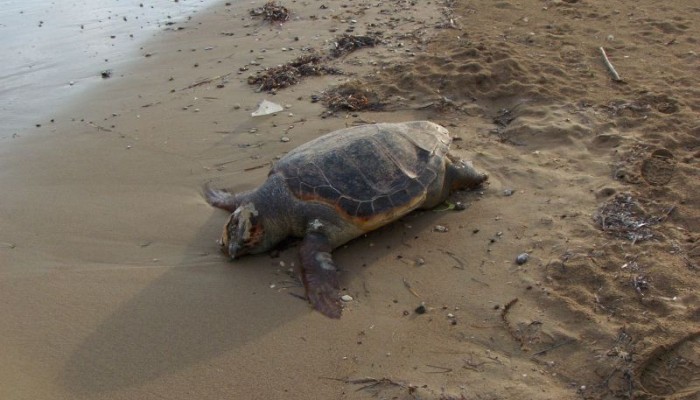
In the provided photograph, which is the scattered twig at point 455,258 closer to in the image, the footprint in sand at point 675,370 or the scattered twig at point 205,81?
the footprint in sand at point 675,370

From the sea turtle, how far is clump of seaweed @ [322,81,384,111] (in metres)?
1.53

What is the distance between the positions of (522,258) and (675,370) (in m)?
1.15

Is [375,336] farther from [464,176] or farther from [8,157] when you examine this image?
[8,157]

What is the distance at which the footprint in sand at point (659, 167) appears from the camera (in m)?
4.37

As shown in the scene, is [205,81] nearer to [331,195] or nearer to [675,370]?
[331,195]

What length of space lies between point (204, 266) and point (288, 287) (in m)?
0.66

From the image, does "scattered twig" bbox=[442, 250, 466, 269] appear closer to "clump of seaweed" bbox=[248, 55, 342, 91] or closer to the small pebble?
the small pebble

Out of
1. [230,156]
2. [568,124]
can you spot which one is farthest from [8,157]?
[568,124]

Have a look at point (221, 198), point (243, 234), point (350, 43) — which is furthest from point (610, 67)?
point (243, 234)

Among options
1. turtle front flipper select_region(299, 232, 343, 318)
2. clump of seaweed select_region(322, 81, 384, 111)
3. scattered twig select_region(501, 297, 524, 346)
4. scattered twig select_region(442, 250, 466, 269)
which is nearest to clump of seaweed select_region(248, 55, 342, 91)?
clump of seaweed select_region(322, 81, 384, 111)

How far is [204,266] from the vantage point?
159 inches

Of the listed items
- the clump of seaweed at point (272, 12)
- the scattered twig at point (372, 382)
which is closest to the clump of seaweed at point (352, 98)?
the clump of seaweed at point (272, 12)

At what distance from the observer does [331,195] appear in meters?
4.09

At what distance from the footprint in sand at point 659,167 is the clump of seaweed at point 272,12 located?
5709 mm
